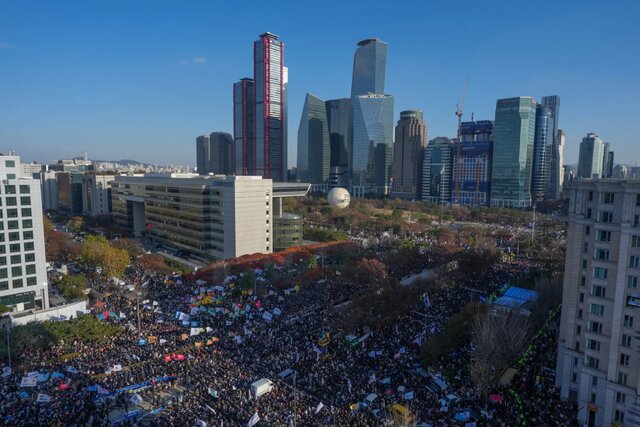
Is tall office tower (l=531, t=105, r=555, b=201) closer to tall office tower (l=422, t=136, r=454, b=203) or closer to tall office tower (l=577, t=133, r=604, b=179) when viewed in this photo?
tall office tower (l=577, t=133, r=604, b=179)

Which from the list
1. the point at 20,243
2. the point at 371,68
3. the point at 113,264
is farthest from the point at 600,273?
the point at 371,68

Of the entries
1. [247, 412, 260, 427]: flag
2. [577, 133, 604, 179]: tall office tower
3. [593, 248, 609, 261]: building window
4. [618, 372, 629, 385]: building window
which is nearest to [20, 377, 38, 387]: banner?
[247, 412, 260, 427]: flag

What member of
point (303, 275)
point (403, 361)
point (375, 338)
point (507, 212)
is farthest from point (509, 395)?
point (507, 212)

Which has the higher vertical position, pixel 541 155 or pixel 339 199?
pixel 541 155

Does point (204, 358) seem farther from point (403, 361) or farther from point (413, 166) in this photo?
point (413, 166)

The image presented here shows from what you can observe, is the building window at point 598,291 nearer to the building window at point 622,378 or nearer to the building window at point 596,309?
the building window at point 596,309

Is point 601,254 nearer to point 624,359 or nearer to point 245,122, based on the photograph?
point 624,359
